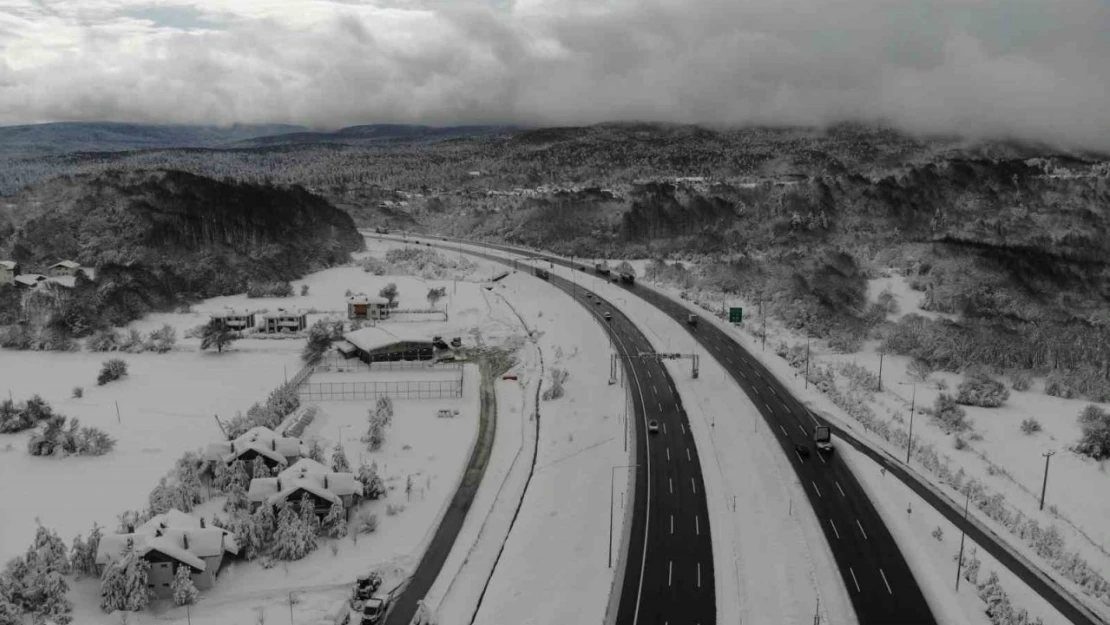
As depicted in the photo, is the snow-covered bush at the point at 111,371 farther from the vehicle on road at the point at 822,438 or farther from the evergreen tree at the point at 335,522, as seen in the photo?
the vehicle on road at the point at 822,438

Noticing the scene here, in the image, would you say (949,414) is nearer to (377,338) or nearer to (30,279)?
(377,338)

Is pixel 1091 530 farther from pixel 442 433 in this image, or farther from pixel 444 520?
pixel 442 433

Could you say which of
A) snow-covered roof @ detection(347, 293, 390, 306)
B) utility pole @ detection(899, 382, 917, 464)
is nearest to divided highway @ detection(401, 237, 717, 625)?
utility pole @ detection(899, 382, 917, 464)

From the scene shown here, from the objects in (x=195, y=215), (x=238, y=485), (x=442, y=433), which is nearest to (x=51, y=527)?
(x=238, y=485)

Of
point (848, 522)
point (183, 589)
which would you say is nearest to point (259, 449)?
point (183, 589)

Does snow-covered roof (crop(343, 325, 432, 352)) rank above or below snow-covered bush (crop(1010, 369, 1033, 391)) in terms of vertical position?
above

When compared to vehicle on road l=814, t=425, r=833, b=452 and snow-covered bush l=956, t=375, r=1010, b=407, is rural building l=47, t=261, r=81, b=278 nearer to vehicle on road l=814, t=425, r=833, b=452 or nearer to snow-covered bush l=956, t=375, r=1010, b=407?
vehicle on road l=814, t=425, r=833, b=452

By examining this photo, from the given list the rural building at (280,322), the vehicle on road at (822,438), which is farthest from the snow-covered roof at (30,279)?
the vehicle on road at (822,438)
